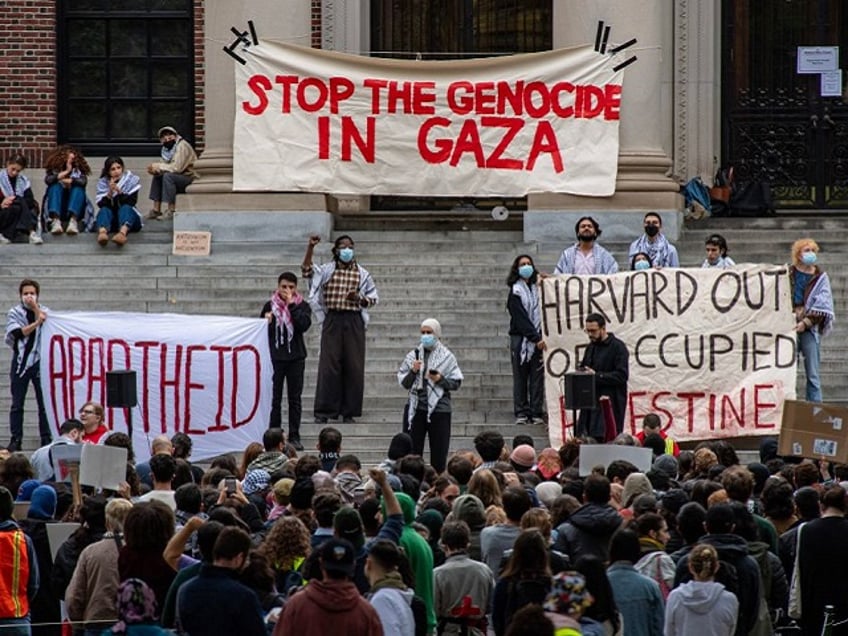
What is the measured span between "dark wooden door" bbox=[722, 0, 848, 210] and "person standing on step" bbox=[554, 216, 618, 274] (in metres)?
5.82

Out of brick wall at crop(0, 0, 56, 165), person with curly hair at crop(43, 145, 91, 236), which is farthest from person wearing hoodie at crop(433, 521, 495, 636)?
brick wall at crop(0, 0, 56, 165)

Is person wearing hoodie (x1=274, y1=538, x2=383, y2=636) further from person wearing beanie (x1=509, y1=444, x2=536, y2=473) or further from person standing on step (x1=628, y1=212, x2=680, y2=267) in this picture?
person standing on step (x1=628, y1=212, x2=680, y2=267)

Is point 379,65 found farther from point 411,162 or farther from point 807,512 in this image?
point 807,512

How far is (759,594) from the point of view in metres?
11.2

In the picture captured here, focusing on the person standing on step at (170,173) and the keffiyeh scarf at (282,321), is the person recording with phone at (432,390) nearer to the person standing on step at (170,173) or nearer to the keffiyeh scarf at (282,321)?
the keffiyeh scarf at (282,321)

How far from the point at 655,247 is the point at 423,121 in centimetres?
297

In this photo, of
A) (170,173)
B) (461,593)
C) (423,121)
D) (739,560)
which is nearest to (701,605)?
(739,560)

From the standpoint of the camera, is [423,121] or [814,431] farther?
[423,121]

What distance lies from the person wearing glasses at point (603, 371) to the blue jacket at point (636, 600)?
7808mm

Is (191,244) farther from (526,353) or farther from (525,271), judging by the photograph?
(526,353)

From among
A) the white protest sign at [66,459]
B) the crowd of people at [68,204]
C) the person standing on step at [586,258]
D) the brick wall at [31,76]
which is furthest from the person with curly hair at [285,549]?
the brick wall at [31,76]

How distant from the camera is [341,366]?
20000 millimetres

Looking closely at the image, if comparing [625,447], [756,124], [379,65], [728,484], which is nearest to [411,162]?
[379,65]

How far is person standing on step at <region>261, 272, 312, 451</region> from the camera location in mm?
19469
